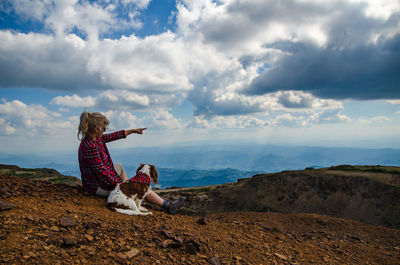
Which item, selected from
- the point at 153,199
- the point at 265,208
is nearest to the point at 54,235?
the point at 153,199

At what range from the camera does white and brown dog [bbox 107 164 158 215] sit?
21.1ft

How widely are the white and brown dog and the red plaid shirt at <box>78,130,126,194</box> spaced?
2.07 ft

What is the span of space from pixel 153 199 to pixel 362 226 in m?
13.6

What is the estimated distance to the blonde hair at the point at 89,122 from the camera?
6.75m

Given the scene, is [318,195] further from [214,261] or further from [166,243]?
[166,243]

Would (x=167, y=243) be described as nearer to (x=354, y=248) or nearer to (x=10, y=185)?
(x=10, y=185)

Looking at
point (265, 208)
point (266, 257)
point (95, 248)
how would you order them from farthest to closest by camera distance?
point (265, 208), point (266, 257), point (95, 248)

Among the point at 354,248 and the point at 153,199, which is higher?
the point at 153,199

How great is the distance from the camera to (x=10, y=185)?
21.9 ft

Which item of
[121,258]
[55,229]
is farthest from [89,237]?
[121,258]

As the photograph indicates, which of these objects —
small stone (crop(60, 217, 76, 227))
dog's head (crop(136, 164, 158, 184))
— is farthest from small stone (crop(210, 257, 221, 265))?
dog's head (crop(136, 164, 158, 184))

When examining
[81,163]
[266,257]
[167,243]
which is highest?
[81,163]

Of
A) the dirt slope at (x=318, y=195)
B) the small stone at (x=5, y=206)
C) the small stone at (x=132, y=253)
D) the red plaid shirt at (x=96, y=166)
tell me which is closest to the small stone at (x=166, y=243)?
the small stone at (x=132, y=253)

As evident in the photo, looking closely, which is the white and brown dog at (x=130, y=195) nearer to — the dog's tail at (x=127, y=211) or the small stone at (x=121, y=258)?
the dog's tail at (x=127, y=211)
